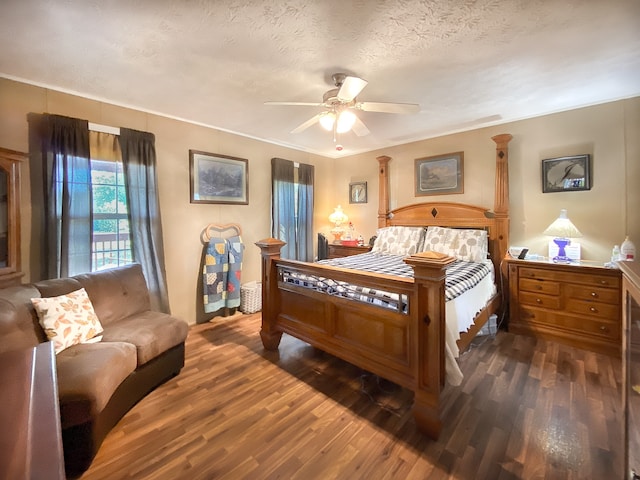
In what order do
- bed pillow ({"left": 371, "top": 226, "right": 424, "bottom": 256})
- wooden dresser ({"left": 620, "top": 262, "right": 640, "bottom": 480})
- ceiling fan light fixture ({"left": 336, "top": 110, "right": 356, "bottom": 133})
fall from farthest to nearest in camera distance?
bed pillow ({"left": 371, "top": 226, "right": 424, "bottom": 256}) < ceiling fan light fixture ({"left": 336, "top": 110, "right": 356, "bottom": 133}) < wooden dresser ({"left": 620, "top": 262, "right": 640, "bottom": 480})

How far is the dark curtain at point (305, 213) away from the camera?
14.7 feet

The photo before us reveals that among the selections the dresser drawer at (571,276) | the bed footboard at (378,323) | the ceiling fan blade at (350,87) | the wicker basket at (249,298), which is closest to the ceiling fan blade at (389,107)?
the ceiling fan blade at (350,87)

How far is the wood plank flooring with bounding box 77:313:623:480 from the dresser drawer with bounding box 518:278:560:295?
2.00 feet

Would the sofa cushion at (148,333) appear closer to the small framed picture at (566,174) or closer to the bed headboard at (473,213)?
the bed headboard at (473,213)

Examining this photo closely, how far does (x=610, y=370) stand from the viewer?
2287 millimetres

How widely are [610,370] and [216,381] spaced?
324 cm

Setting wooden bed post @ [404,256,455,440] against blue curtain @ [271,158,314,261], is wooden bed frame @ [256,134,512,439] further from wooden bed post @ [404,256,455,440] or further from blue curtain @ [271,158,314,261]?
blue curtain @ [271,158,314,261]

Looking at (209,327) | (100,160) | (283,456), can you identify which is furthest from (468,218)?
(100,160)

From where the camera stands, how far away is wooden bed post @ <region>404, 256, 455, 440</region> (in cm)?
161

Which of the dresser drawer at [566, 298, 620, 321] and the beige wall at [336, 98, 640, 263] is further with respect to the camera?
the beige wall at [336, 98, 640, 263]

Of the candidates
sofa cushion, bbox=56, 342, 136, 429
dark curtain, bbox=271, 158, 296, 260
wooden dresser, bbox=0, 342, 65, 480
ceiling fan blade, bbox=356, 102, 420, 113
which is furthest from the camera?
dark curtain, bbox=271, 158, 296, 260

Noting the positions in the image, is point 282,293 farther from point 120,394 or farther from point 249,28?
point 249,28


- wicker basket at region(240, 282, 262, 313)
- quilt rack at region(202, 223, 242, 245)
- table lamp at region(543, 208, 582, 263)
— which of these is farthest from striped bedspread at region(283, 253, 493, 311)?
quilt rack at region(202, 223, 242, 245)

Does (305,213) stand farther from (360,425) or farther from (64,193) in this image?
(360,425)
